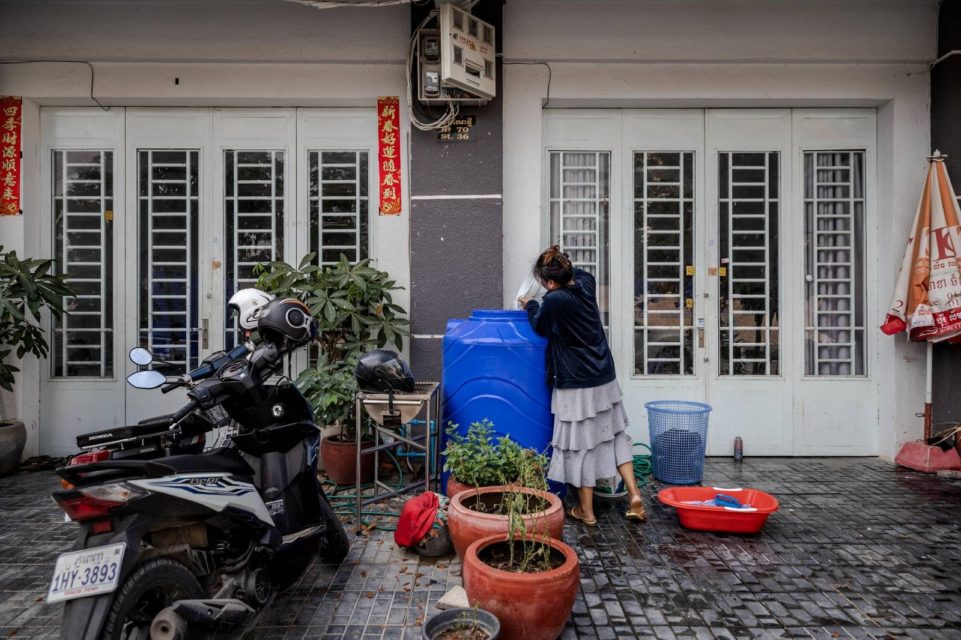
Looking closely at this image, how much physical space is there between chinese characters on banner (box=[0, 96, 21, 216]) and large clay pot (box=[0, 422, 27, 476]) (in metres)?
1.92

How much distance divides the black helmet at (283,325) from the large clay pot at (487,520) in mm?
1144

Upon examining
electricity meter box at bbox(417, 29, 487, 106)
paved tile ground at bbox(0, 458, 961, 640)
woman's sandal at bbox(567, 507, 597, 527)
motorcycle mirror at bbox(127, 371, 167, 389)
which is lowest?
paved tile ground at bbox(0, 458, 961, 640)

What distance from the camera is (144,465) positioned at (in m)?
2.21

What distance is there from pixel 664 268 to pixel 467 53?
8.58 feet

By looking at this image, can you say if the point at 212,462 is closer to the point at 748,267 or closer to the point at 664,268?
the point at 664,268

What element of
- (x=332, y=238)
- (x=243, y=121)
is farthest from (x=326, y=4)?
(x=332, y=238)

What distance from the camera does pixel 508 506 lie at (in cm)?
296

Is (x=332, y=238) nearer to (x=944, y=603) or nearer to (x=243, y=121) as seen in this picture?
(x=243, y=121)

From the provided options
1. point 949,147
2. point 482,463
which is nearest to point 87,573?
point 482,463

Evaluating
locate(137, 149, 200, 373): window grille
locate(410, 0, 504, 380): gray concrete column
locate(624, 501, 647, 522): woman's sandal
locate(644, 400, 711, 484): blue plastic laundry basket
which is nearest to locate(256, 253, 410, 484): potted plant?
locate(410, 0, 504, 380): gray concrete column

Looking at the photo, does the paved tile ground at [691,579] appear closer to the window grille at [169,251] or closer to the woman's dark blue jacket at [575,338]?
the woman's dark blue jacket at [575,338]

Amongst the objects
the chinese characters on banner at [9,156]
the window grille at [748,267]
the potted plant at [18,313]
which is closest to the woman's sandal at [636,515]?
the window grille at [748,267]

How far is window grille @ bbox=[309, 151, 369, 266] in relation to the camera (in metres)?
5.75

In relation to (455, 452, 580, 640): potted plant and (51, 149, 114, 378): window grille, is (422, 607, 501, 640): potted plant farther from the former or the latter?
(51, 149, 114, 378): window grille
